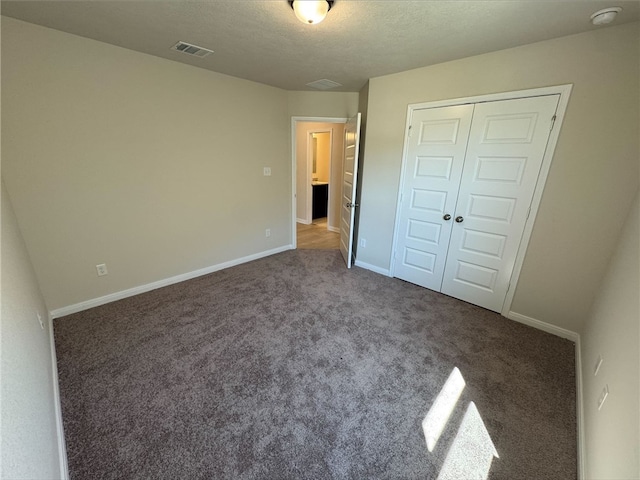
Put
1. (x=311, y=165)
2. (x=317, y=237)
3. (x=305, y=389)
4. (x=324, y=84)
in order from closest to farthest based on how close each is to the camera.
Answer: (x=305, y=389), (x=324, y=84), (x=317, y=237), (x=311, y=165)

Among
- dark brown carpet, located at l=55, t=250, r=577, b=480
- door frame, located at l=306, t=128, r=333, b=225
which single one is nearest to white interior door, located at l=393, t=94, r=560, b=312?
dark brown carpet, located at l=55, t=250, r=577, b=480

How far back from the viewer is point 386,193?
3.29m

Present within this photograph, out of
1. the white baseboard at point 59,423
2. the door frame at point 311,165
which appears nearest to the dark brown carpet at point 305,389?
the white baseboard at point 59,423

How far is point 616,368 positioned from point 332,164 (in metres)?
4.66

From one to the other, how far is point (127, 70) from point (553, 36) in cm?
364

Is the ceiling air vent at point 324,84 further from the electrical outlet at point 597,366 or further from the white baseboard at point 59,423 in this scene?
the white baseboard at point 59,423

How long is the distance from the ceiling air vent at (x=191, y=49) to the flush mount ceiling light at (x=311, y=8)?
118cm

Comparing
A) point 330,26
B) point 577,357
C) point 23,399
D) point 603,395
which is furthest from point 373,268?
point 23,399

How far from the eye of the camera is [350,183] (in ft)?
12.2

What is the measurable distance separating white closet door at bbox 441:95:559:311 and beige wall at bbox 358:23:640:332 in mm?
132

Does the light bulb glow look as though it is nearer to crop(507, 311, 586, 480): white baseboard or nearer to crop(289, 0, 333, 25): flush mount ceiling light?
crop(289, 0, 333, 25): flush mount ceiling light

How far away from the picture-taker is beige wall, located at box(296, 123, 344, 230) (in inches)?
201

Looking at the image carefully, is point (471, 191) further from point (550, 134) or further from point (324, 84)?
point (324, 84)

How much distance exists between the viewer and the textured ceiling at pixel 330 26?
168 cm
